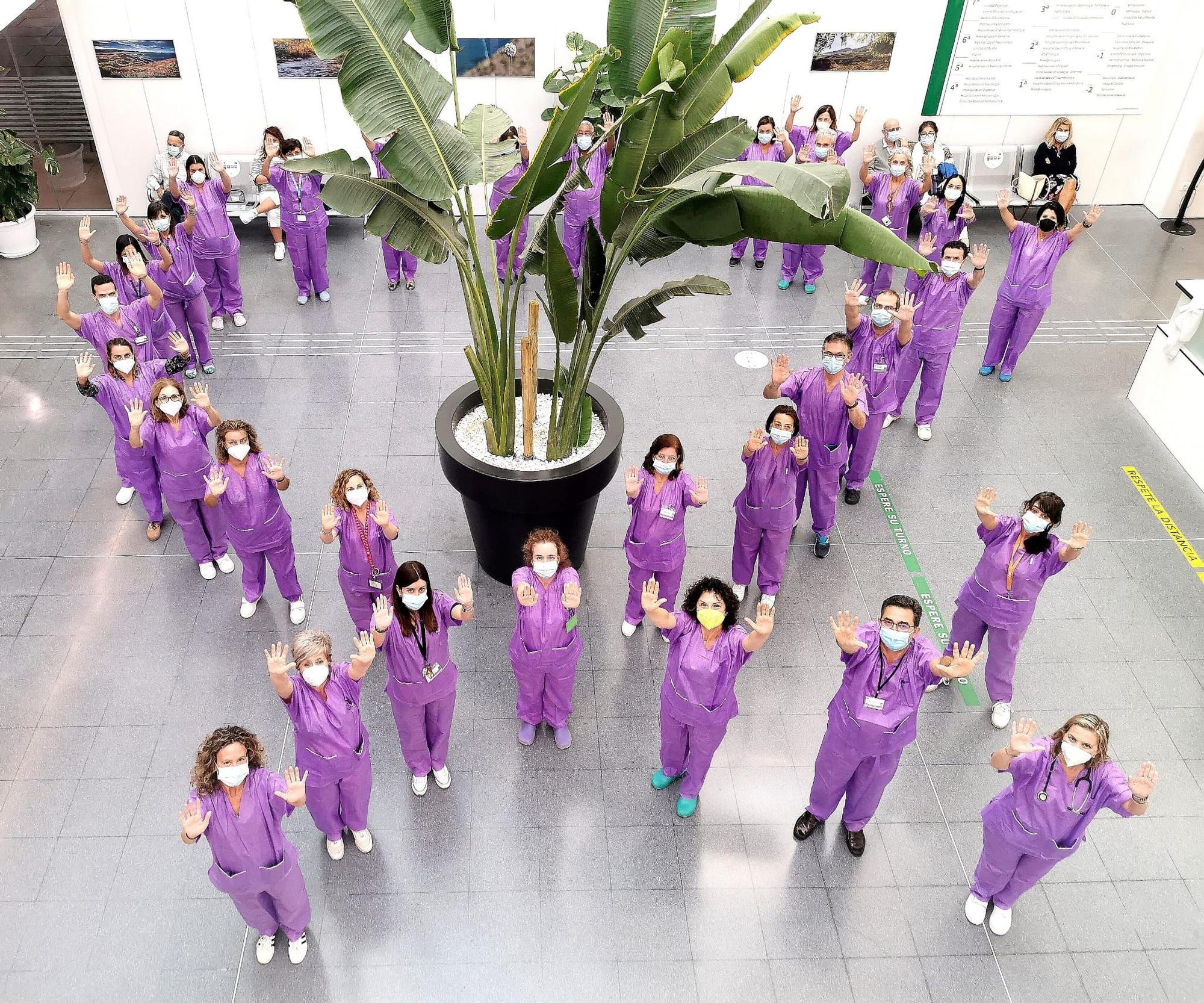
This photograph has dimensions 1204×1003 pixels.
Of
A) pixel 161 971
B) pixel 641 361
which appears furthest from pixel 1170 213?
pixel 161 971

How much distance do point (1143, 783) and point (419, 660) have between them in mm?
2936

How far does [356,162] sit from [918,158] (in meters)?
6.64

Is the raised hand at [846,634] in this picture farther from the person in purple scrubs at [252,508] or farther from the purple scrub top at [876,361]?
the person in purple scrubs at [252,508]

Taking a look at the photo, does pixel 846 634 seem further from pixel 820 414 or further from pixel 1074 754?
pixel 820 414

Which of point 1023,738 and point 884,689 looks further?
point 884,689

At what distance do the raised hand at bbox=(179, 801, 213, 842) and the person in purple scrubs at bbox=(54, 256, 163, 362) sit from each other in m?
3.53

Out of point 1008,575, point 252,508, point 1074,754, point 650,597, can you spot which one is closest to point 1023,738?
point 1074,754

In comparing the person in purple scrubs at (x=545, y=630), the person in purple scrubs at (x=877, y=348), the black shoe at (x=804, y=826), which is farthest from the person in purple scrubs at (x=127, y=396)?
the person in purple scrubs at (x=877, y=348)

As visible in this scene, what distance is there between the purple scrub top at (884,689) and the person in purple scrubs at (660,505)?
126cm

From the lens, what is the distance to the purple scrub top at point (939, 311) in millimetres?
6793

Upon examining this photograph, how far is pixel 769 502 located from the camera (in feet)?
17.9

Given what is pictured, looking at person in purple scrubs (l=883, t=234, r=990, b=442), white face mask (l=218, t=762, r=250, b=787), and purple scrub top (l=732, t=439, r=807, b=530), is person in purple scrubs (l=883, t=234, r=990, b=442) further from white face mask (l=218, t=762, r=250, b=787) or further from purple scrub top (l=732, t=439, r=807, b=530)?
white face mask (l=218, t=762, r=250, b=787)

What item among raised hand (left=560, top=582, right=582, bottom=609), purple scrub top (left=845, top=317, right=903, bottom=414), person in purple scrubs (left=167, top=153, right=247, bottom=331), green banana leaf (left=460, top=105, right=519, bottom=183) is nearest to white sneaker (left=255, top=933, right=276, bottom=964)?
raised hand (left=560, top=582, right=582, bottom=609)

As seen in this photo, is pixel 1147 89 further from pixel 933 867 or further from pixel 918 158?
pixel 933 867
